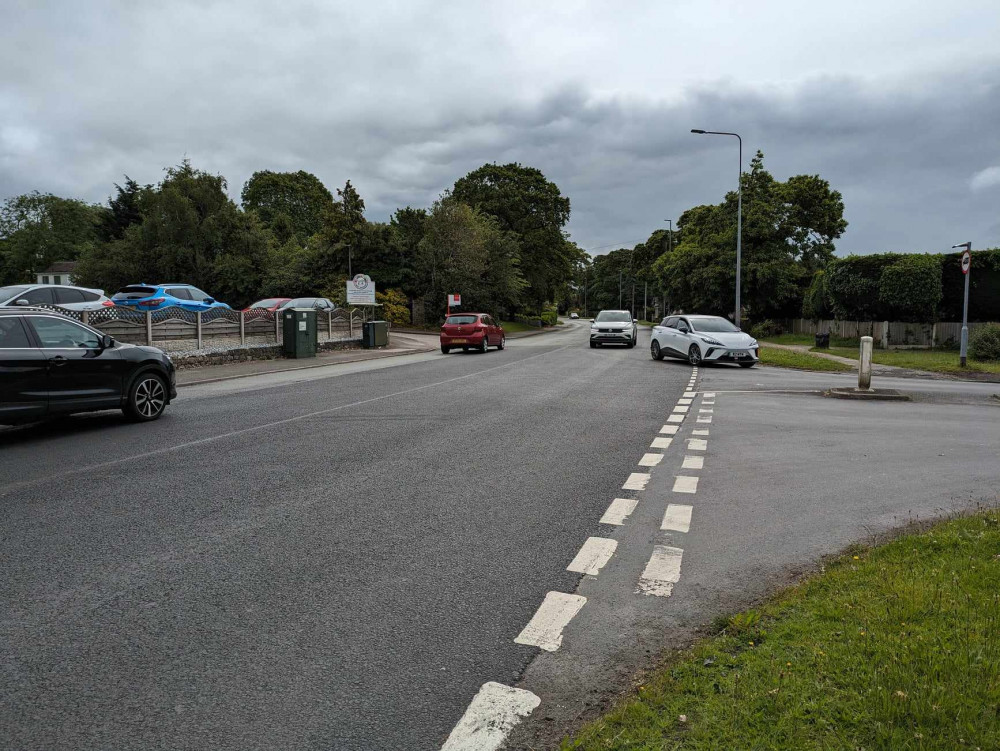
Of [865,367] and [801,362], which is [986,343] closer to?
[801,362]

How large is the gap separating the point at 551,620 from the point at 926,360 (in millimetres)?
24195

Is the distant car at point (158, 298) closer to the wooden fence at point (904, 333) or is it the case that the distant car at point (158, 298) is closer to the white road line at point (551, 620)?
the white road line at point (551, 620)

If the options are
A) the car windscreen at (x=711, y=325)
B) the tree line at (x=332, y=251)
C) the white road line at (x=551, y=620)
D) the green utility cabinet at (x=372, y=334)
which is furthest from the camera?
the tree line at (x=332, y=251)

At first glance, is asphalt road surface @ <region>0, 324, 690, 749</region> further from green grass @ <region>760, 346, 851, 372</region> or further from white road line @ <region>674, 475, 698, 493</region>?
green grass @ <region>760, 346, 851, 372</region>

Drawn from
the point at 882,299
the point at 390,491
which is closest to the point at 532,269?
the point at 882,299

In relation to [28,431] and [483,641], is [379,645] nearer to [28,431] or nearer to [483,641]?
[483,641]

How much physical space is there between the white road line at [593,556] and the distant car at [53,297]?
645 inches

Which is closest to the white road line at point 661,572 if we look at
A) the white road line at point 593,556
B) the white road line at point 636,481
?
the white road line at point 593,556

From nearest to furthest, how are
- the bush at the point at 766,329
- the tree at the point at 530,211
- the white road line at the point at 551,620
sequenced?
1. the white road line at the point at 551,620
2. the bush at the point at 766,329
3. the tree at the point at 530,211

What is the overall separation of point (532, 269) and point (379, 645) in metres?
59.6

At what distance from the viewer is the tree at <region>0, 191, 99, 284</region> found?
89.1 m

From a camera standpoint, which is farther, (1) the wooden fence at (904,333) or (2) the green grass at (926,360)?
(1) the wooden fence at (904,333)

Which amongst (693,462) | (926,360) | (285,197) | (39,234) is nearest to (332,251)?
(926,360)

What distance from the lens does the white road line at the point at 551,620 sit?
3344mm
